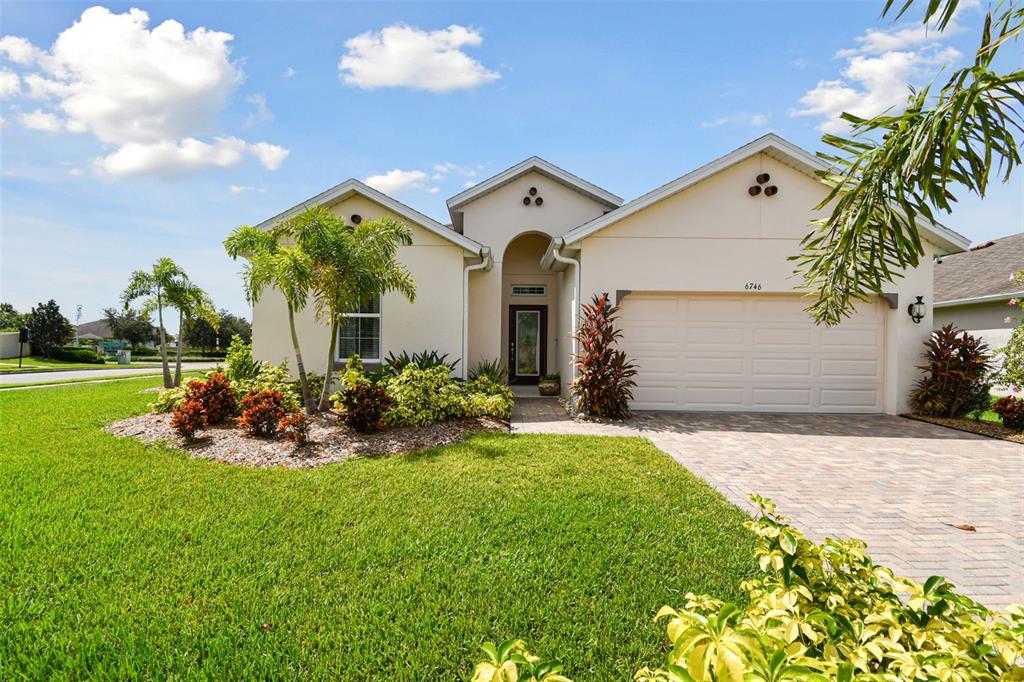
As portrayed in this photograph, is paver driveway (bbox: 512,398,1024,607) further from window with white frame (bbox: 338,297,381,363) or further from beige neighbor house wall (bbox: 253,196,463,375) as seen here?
window with white frame (bbox: 338,297,381,363)

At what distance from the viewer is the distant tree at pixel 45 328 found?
109ft

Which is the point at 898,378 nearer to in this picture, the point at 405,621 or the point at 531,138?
the point at 531,138

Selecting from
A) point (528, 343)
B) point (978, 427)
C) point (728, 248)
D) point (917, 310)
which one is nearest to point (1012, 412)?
point (978, 427)

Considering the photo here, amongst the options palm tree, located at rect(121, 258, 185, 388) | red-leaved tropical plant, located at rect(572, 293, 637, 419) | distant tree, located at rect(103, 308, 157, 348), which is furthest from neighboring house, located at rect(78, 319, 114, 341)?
red-leaved tropical plant, located at rect(572, 293, 637, 419)

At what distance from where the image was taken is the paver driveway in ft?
13.8

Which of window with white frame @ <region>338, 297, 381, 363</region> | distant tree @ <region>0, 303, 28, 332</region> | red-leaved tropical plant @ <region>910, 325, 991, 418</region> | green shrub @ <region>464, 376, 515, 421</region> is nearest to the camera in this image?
green shrub @ <region>464, 376, 515, 421</region>

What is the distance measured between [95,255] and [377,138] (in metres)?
10.1

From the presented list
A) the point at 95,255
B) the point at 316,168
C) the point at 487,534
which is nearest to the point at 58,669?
the point at 487,534

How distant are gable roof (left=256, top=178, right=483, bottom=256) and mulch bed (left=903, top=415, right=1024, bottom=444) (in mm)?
10684

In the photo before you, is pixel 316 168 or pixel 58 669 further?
pixel 316 168

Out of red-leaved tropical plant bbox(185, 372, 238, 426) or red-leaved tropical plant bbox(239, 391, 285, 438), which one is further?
red-leaved tropical plant bbox(185, 372, 238, 426)

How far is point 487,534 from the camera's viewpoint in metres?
4.36

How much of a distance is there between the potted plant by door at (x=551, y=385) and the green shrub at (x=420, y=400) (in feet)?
15.5

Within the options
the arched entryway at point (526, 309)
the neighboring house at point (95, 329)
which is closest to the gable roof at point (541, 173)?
the arched entryway at point (526, 309)
